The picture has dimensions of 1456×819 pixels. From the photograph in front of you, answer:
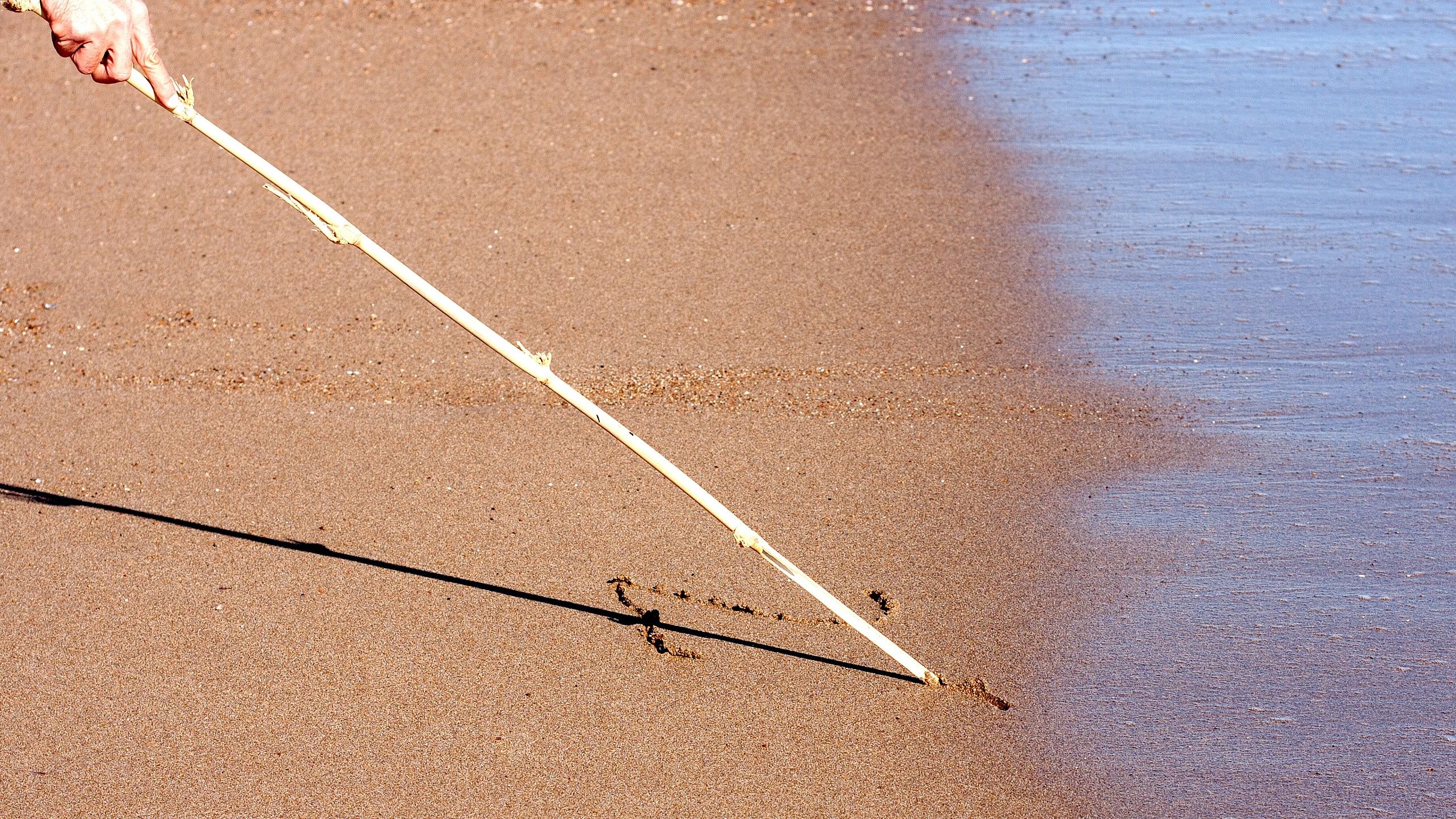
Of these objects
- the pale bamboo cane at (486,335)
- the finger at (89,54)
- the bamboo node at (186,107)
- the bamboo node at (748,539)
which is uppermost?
the finger at (89,54)

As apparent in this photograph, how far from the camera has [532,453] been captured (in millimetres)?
4562

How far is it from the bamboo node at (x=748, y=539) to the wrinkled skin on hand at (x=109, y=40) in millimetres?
1638

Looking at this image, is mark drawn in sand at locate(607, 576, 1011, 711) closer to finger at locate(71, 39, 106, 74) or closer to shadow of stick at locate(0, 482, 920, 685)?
shadow of stick at locate(0, 482, 920, 685)

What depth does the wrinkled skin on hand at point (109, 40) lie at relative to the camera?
107 inches

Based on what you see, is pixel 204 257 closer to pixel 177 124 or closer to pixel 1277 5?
pixel 177 124

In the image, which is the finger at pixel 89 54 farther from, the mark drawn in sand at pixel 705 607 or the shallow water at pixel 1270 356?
the shallow water at pixel 1270 356

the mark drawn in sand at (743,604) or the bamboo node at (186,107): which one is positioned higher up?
the bamboo node at (186,107)

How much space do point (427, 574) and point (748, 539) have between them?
115 centimetres

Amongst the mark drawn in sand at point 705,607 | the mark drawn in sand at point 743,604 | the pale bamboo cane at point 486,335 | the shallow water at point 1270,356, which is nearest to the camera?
the pale bamboo cane at point 486,335

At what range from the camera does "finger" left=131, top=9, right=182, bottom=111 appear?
2.82m

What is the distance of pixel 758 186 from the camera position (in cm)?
640

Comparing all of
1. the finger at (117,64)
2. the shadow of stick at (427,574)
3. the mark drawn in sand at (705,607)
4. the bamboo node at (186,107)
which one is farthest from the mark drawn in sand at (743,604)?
the finger at (117,64)

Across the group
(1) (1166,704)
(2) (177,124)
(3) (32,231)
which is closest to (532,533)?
(1) (1166,704)

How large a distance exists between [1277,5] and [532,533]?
699 centimetres
